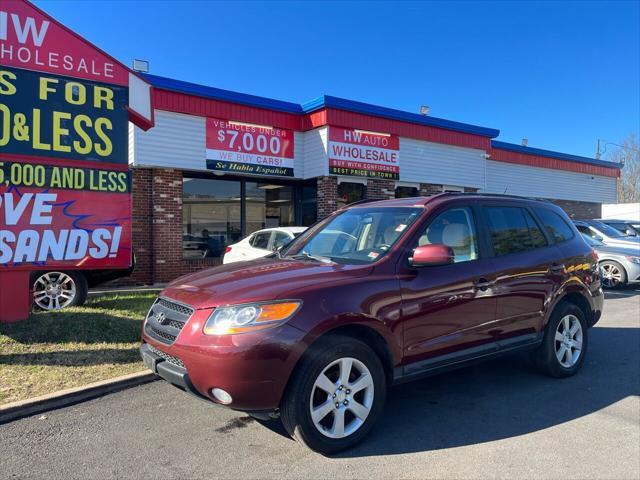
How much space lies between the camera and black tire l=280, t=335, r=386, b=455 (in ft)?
10.3

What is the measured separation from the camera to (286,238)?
368 inches

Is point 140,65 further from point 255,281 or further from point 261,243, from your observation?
point 255,281

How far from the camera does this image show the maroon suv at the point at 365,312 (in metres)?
3.13

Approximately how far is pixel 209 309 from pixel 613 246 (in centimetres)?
1132

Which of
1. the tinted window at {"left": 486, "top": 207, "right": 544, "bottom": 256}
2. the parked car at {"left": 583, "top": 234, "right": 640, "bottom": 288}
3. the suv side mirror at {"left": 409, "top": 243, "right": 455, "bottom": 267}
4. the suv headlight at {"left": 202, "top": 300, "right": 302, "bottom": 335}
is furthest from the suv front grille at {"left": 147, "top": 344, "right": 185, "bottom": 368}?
the parked car at {"left": 583, "top": 234, "right": 640, "bottom": 288}

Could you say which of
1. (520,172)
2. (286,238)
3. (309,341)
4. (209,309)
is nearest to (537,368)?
(309,341)

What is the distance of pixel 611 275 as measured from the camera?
1149cm

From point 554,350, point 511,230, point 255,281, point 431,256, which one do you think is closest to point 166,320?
point 255,281

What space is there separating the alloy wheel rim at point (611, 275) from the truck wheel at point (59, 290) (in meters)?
11.2

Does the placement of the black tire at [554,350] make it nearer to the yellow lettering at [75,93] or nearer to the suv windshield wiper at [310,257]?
the suv windshield wiper at [310,257]

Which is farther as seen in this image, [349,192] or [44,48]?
[349,192]

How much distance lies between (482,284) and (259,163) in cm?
961

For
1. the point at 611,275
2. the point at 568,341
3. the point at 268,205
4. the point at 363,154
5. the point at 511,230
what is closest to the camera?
the point at 511,230

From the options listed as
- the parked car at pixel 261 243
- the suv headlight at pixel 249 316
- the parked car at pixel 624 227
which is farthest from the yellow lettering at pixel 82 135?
the parked car at pixel 624 227
